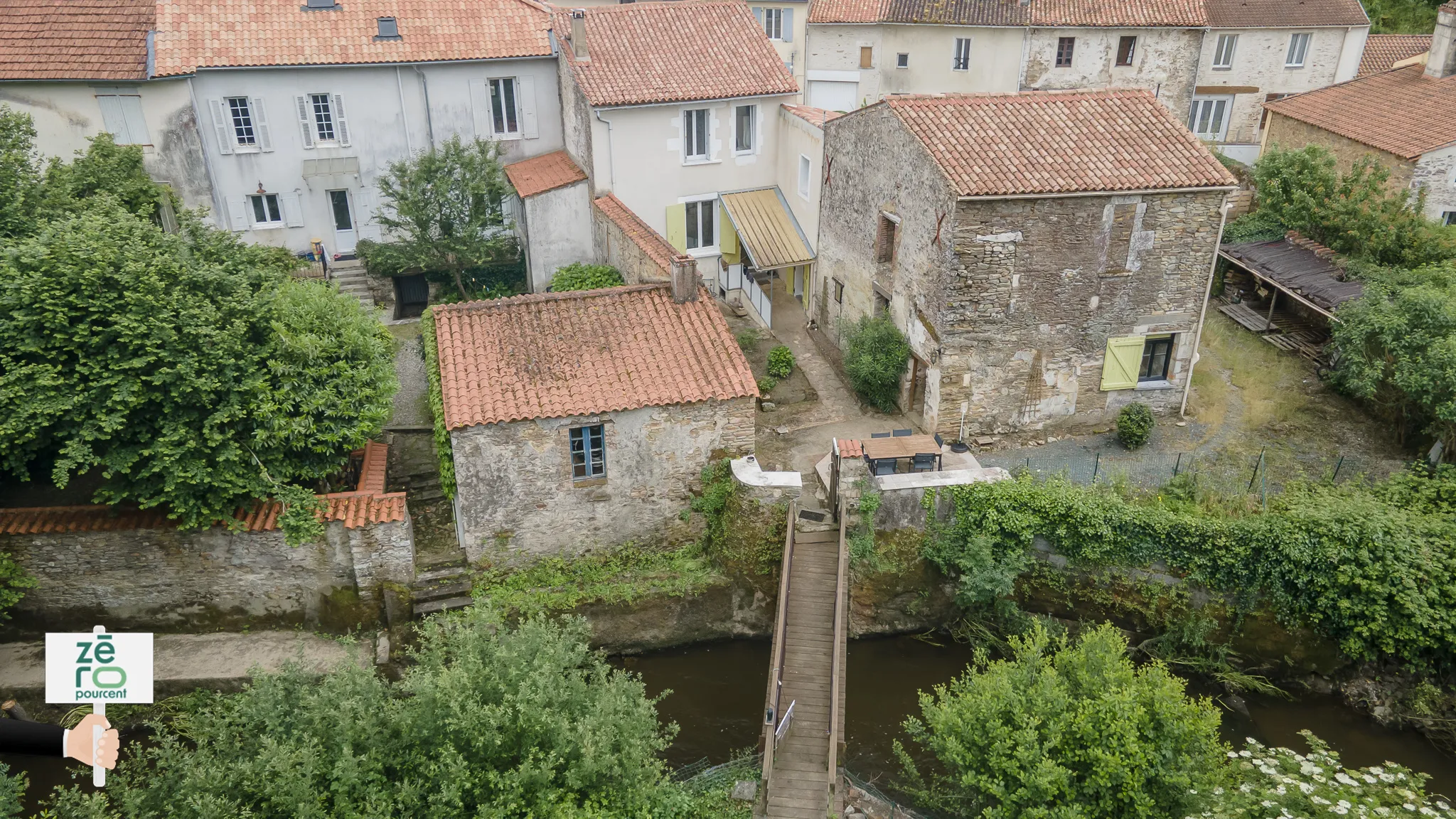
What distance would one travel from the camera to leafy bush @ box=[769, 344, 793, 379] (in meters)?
25.2

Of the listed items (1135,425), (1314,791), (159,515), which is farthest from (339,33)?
(1314,791)

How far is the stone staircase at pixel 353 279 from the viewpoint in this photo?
29.4m

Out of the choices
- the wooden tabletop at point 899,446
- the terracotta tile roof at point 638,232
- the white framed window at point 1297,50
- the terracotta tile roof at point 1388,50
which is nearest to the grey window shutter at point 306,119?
the terracotta tile roof at point 638,232

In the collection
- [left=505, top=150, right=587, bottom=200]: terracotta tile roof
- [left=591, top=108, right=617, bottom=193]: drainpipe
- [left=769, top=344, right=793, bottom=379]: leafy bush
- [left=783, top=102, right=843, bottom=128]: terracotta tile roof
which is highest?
[left=783, top=102, right=843, bottom=128]: terracotta tile roof

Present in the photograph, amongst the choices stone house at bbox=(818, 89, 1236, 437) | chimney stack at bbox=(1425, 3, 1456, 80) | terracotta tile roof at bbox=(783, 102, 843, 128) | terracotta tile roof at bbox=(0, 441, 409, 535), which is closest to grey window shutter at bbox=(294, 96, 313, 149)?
terracotta tile roof at bbox=(783, 102, 843, 128)

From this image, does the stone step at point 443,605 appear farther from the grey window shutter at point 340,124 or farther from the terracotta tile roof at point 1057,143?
the grey window shutter at point 340,124

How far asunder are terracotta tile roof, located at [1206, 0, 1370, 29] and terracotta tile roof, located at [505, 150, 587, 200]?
2710 cm

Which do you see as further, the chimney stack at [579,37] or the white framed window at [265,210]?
the white framed window at [265,210]

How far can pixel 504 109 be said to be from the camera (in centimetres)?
3016

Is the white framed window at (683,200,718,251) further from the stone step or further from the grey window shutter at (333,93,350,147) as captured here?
the stone step

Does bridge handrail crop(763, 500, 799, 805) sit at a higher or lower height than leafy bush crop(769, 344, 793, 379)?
lower

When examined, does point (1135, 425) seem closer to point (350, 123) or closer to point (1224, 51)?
point (350, 123)

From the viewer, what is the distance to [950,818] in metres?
15.3

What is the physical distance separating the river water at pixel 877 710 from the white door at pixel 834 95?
25149 mm
